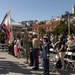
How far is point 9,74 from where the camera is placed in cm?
1096

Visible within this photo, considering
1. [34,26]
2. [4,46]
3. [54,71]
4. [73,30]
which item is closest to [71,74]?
[54,71]

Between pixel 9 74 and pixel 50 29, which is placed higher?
pixel 50 29

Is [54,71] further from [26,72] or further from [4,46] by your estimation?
[4,46]

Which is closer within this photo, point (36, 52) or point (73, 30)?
point (36, 52)

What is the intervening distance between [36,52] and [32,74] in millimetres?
1450

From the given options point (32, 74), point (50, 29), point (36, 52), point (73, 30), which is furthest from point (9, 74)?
point (50, 29)

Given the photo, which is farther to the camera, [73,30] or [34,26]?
[34,26]

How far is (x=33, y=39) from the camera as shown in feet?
41.3

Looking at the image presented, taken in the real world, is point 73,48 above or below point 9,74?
above

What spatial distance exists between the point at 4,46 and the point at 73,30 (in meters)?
74.2

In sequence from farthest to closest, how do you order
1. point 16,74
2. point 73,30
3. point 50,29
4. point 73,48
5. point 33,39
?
1. point 50,29
2. point 73,30
3. point 73,48
4. point 33,39
5. point 16,74

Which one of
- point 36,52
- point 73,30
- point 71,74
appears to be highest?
point 73,30

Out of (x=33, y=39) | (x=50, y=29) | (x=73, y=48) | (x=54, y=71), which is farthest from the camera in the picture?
(x=50, y=29)

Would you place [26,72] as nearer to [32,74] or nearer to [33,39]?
[32,74]
